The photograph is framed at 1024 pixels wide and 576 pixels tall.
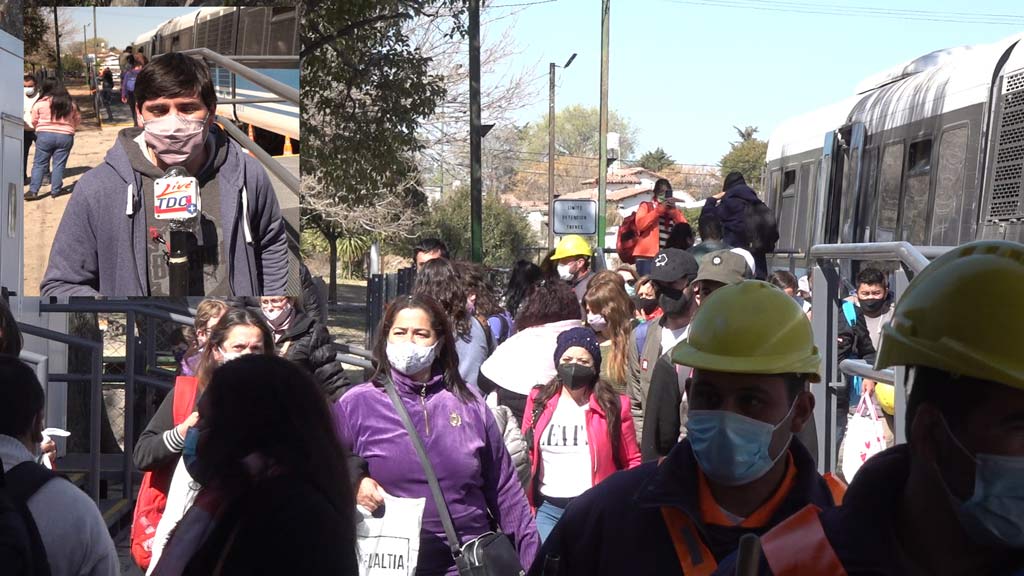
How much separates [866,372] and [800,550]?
338cm

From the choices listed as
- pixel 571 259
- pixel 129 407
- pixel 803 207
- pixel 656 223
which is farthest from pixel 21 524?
pixel 803 207

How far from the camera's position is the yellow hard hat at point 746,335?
2.81 metres

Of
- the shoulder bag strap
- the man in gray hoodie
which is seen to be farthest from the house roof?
the shoulder bag strap

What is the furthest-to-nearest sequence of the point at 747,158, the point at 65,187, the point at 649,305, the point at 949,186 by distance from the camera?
1. the point at 747,158
2. the point at 949,186
3. the point at 649,305
4. the point at 65,187

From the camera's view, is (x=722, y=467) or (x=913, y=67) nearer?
(x=722, y=467)

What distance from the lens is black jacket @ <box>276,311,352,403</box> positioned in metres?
6.74

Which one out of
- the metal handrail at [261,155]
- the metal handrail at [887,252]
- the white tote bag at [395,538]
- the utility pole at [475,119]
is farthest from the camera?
the utility pole at [475,119]

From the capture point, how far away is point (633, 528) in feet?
8.56

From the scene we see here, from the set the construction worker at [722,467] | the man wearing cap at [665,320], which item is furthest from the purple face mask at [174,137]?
the construction worker at [722,467]

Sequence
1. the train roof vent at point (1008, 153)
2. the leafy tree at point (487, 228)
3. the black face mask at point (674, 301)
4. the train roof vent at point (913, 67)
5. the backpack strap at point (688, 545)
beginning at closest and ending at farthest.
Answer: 1. the backpack strap at point (688, 545)
2. the black face mask at point (674, 301)
3. the train roof vent at point (1008, 153)
4. the train roof vent at point (913, 67)
5. the leafy tree at point (487, 228)

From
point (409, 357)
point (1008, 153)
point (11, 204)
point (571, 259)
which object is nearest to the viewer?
point (409, 357)

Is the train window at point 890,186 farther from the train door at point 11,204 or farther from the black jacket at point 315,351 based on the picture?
the train door at point 11,204

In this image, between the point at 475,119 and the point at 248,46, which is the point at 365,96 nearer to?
the point at 475,119

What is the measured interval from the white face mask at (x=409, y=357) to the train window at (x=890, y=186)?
1039 cm
